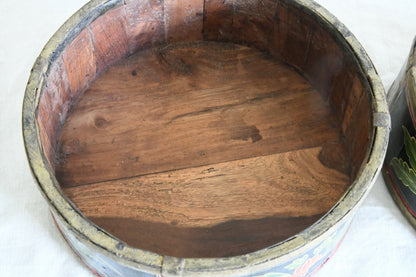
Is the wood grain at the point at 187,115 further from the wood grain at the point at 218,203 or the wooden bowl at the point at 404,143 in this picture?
the wooden bowl at the point at 404,143

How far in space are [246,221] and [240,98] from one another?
0.37 meters

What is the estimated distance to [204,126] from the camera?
5.69 feet

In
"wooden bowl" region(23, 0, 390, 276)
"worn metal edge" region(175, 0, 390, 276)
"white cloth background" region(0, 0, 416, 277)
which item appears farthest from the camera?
"white cloth background" region(0, 0, 416, 277)

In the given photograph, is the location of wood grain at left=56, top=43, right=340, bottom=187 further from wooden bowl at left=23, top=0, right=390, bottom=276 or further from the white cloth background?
the white cloth background

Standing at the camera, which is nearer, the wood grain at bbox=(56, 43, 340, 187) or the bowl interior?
the bowl interior

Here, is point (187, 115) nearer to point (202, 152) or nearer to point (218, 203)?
point (202, 152)

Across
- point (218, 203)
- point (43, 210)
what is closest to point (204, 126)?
point (218, 203)

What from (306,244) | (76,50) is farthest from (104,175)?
(306,244)

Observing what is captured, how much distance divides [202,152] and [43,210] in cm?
44

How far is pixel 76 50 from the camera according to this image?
1.65 metres

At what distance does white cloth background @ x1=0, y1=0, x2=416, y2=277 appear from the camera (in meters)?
1.67

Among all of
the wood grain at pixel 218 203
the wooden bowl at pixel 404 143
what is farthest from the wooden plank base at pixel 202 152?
the wooden bowl at pixel 404 143

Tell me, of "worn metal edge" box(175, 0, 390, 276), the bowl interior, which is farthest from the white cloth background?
"worn metal edge" box(175, 0, 390, 276)

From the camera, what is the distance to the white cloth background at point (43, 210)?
65.8 inches
